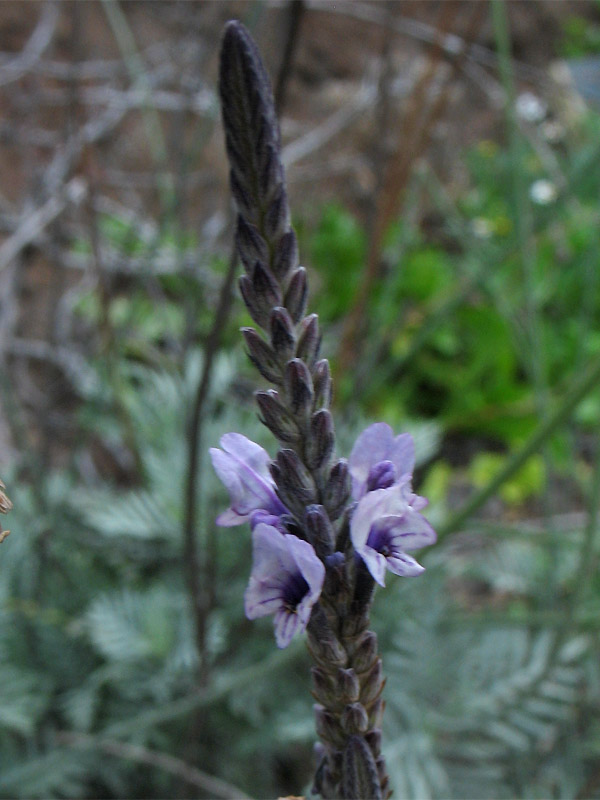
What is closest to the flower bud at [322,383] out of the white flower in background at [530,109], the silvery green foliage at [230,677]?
the silvery green foliage at [230,677]

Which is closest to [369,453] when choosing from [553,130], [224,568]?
[224,568]

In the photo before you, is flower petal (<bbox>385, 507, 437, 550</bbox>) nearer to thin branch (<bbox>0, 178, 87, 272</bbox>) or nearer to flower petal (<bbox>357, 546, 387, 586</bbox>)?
flower petal (<bbox>357, 546, 387, 586</bbox>)

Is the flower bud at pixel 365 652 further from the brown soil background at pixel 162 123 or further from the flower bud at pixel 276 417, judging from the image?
the brown soil background at pixel 162 123

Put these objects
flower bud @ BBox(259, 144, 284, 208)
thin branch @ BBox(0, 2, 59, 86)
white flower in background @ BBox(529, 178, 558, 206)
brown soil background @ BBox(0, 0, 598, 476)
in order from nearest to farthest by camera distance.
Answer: flower bud @ BBox(259, 144, 284, 208)
brown soil background @ BBox(0, 0, 598, 476)
thin branch @ BBox(0, 2, 59, 86)
white flower in background @ BBox(529, 178, 558, 206)

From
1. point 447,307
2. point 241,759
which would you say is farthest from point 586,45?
point 241,759

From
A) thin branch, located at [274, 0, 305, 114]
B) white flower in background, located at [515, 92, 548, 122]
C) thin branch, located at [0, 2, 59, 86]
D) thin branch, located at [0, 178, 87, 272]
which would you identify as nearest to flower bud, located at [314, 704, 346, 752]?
thin branch, located at [274, 0, 305, 114]

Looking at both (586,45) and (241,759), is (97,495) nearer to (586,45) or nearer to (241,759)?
(241,759)
